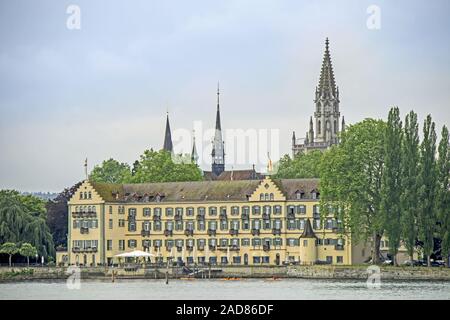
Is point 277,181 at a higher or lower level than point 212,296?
higher

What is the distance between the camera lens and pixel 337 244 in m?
144

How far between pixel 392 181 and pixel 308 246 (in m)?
17.7

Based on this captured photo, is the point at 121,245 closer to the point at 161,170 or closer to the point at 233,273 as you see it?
the point at 161,170

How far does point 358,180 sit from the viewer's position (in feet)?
437

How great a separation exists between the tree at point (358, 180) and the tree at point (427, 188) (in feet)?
16.7

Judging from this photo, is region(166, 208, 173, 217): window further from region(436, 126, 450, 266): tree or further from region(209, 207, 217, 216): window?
region(436, 126, 450, 266): tree

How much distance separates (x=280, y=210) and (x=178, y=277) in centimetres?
1258

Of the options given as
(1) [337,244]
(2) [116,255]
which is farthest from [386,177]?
(2) [116,255]

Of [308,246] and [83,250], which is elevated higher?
[308,246]

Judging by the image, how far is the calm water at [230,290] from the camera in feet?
357

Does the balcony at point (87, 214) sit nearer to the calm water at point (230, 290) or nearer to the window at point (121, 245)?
the window at point (121, 245)

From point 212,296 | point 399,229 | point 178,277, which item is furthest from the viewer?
point 178,277

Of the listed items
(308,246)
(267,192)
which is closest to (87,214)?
(267,192)

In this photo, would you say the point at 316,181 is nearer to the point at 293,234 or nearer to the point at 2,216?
the point at 293,234
